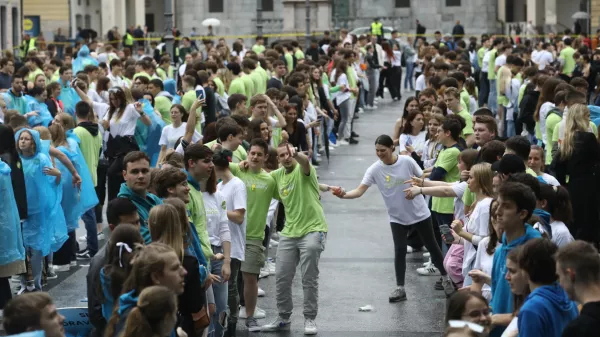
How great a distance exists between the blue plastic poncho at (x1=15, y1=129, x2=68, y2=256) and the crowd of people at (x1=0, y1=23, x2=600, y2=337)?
2 cm

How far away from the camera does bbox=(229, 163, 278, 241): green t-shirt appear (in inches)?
432

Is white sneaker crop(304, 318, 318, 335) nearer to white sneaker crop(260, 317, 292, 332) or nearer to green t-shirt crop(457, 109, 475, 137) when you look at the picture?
white sneaker crop(260, 317, 292, 332)

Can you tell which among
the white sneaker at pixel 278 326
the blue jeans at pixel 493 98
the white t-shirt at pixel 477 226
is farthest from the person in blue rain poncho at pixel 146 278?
the blue jeans at pixel 493 98

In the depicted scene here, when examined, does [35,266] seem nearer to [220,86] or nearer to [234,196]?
[234,196]

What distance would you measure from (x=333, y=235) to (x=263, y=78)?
723 cm

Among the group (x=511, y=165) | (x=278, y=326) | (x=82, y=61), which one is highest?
(x=82, y=61)

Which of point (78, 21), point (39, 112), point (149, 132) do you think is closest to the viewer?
point (149, 132)

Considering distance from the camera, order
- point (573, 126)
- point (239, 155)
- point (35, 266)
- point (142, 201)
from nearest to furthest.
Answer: point (142, 201) → point (239, 155) → point (35, 266) → point (573, 126)

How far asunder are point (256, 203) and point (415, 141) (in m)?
4.25

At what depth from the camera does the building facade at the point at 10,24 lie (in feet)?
164

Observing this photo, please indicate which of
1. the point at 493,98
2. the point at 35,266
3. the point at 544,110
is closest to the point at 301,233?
the point at 35,266

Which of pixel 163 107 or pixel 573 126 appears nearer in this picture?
pixel 573 126

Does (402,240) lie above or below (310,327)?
above

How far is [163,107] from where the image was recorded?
17.8 metres
